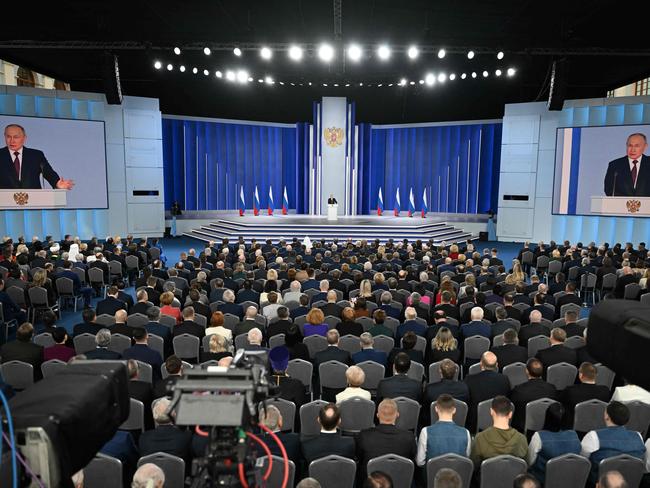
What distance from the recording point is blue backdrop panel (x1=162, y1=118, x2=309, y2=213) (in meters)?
25.3

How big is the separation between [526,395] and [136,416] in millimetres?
3640

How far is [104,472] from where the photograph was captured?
361cm

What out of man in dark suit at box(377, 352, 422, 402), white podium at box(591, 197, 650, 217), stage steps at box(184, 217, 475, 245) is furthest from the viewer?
stage steps at box(184, 217, 475, 245)

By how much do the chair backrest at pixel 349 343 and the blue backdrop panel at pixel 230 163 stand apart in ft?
65.8

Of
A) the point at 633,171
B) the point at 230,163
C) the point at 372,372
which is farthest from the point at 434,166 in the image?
the point at 372,372

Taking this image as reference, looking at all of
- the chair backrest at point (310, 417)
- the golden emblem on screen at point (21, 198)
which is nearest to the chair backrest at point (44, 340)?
the chair backrest at point (310, 417)

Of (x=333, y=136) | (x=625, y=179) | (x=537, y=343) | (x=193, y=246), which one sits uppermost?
(x=333, y=136)

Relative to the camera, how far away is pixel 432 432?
4.24m

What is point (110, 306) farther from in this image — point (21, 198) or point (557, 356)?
point (21, 198)

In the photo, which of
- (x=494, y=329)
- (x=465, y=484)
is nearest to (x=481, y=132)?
(x=494, y=329)

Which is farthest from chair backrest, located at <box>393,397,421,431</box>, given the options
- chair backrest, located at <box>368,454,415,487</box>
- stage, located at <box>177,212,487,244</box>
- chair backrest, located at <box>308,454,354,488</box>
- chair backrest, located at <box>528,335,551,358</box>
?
stage, located at <box>177,212,487,244</box>

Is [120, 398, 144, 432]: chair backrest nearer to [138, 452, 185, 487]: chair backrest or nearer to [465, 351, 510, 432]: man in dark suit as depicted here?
[138, 452, 185, 487]: chair backrest

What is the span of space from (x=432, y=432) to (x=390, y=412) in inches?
15.3

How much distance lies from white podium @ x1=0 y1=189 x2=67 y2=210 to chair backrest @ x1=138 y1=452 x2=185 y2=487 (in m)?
18.6
